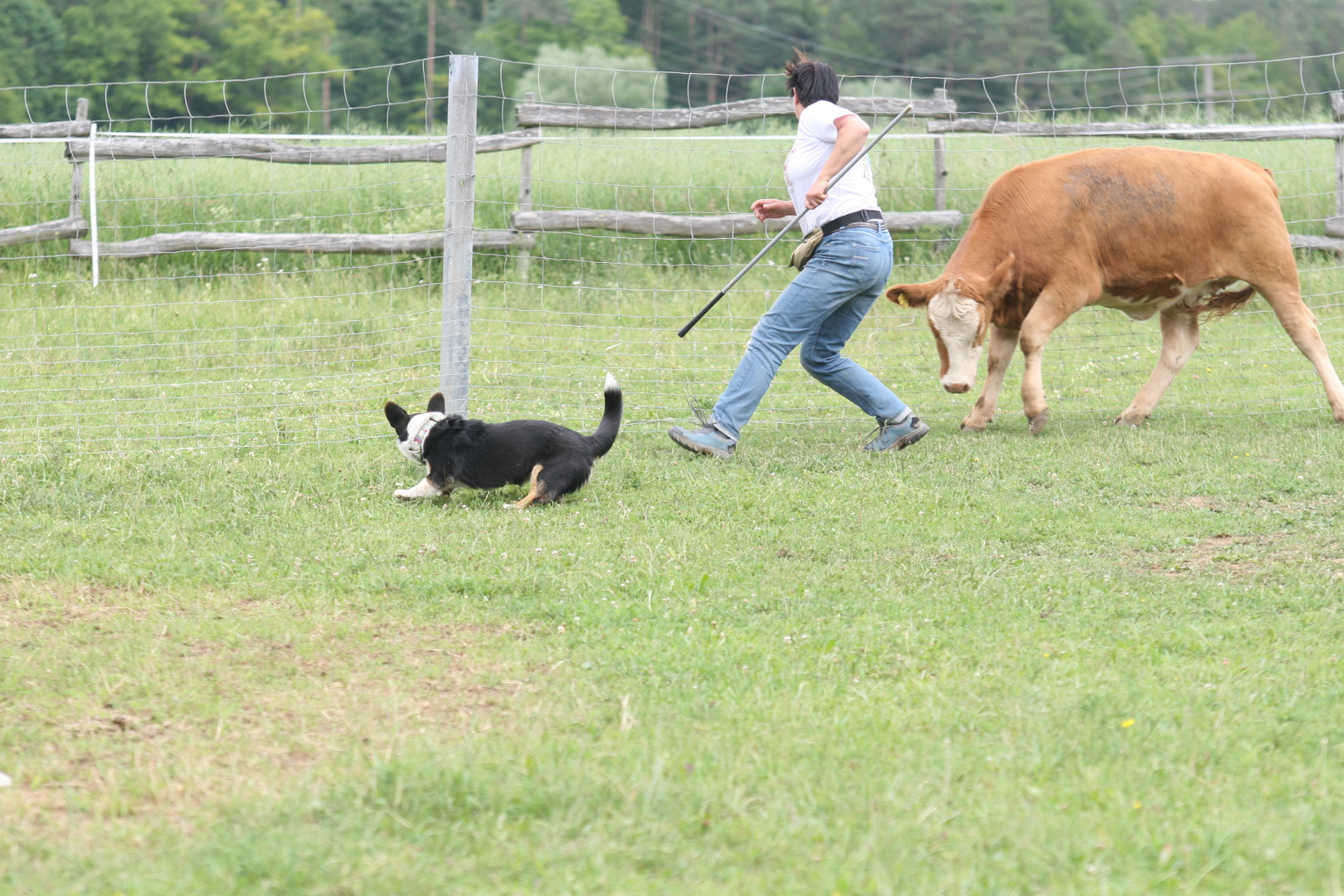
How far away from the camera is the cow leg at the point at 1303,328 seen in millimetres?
7629

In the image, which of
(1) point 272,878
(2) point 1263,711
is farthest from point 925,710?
(1) point 272,878

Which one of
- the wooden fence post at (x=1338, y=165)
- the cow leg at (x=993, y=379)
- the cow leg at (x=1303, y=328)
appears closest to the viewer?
the cow leg at (x=1303, y=328)

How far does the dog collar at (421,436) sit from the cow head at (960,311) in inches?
110

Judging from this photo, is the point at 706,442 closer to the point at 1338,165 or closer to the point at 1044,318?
the point at 1044,318

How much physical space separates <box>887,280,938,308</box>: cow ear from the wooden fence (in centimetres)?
336

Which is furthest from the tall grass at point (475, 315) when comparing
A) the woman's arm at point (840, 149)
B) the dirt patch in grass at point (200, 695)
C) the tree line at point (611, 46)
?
the tree line at point (611, 46)

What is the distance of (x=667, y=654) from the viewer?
392cm

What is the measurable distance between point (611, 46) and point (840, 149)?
58.5m

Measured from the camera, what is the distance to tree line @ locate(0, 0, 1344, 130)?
161 ft

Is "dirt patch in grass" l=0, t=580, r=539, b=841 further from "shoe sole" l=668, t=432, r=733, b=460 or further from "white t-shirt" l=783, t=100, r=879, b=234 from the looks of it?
"white t-shirt" l=783, t=100, r=879, b=234

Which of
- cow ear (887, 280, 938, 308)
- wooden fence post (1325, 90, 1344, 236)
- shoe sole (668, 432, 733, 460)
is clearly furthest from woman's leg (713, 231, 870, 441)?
wooden fence post (1325, 90, 1344, 236)

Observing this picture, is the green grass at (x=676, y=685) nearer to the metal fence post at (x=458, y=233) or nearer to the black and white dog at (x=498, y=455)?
the black and white dog at (x=498, y=455)

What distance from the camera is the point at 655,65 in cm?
6412

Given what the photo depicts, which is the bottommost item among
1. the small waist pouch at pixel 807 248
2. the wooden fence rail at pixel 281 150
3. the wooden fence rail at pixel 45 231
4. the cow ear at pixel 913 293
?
the cow ear at pixel 913 293
